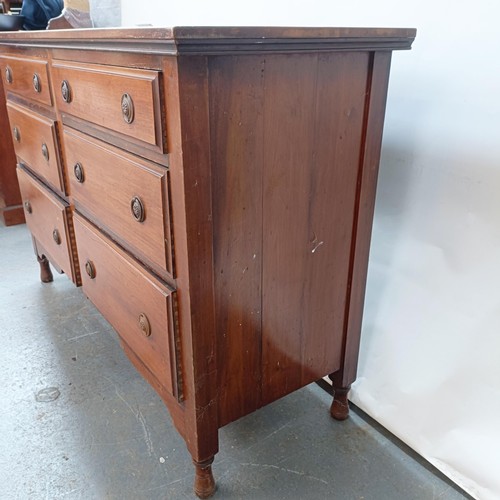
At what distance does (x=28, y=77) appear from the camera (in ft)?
4.46

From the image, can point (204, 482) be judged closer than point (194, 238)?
No

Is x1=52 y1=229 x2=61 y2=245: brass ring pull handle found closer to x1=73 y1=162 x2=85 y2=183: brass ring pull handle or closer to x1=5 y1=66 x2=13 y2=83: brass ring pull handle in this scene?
x1=73 y1=162 x2=85 y2=183: brass ring pull handle

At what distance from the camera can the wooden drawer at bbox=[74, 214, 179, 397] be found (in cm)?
94

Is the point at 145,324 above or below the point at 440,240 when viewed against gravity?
below

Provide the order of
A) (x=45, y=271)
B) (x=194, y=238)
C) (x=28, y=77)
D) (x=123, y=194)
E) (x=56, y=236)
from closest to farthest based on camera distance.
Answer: (x=194, y=238)
(x=123, y=194)
(x=28, y=77)
(x=56, y=236)
(x=45, y=271)

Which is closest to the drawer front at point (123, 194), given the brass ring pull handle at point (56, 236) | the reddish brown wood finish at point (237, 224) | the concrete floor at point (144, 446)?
the reddish brown wood finish at point (237, 224)

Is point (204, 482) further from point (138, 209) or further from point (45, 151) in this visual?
point (45, 151)

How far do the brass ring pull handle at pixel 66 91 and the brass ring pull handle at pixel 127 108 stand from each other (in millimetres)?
329

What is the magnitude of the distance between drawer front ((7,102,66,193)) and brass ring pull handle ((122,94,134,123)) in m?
0.50

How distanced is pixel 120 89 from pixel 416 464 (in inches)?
42.3

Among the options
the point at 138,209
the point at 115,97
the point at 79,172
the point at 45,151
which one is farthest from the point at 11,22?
the point at 138,209

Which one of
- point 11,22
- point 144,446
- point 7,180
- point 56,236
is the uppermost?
point 11,22

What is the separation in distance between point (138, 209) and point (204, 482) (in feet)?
2.02

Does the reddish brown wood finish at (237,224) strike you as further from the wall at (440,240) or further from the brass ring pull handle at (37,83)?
the brass ring pull handle at (37,83)
